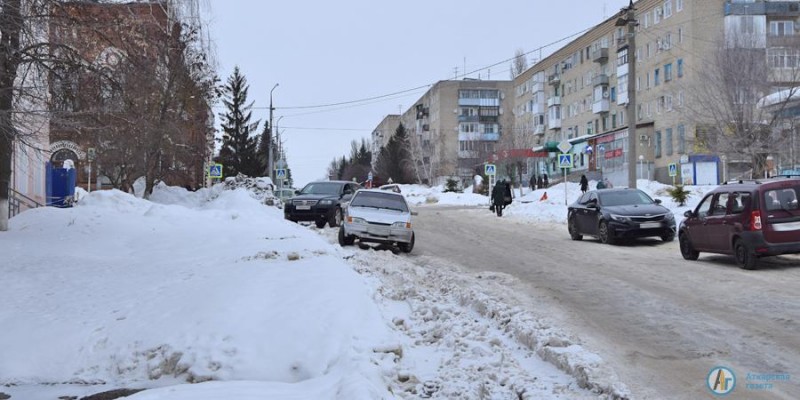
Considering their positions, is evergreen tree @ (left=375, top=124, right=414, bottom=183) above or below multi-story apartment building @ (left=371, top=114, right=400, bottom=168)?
Result: below

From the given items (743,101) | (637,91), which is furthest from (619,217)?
(637,91)

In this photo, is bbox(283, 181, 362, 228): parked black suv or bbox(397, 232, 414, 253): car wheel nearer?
bbox(397, 232, 414, 253): car wheel

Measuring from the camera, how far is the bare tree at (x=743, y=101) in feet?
104

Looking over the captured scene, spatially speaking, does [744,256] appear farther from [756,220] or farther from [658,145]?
[658,145]

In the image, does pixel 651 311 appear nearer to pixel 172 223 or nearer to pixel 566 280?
pixel 566 280

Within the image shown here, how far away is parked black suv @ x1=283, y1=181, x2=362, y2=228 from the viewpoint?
2219 centimetres

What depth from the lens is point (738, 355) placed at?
5973 millimetres

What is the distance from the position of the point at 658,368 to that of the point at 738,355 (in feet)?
3.01

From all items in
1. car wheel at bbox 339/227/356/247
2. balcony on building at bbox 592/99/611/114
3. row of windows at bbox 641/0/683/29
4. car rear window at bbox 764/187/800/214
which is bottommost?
car wheel at bbox 339/227/356/247

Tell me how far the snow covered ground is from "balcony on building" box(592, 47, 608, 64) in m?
61.3

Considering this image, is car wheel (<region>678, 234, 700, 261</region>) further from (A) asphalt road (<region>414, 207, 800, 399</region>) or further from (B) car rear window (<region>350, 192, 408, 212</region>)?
(B) car rear window (<region>350, 192, 408, 212</region>)

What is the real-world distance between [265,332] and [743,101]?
32.9 meters

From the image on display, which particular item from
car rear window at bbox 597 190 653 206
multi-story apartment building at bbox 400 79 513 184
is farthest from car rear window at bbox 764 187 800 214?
multi-story apartment building at bbox 400 79 513 184

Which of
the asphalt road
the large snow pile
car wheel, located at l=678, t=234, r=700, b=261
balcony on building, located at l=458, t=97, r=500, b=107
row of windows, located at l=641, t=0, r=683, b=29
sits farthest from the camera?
balcony on building, located at l=458, t=97, r=500, b=107
